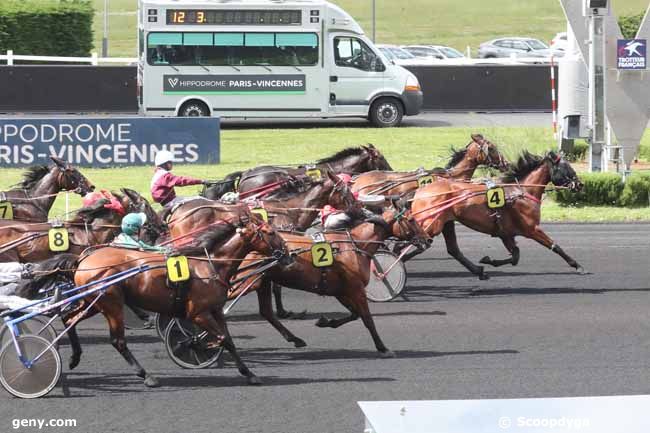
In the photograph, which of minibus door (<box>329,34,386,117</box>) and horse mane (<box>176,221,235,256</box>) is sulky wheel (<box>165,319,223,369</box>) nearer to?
horse mane (<box>176,221,235,256</box>)

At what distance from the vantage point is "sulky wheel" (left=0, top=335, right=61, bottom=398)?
896 centimetres

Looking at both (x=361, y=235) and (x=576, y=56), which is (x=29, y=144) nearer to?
(x=576, y=56)

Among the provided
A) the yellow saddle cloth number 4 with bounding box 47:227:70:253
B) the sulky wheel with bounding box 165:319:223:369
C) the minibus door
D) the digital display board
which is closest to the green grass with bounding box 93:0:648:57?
the digital display board

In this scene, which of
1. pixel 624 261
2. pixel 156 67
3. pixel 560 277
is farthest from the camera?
pixel 156 67

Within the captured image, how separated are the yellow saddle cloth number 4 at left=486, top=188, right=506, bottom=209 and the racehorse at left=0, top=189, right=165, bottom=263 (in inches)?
171

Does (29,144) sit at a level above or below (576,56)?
below

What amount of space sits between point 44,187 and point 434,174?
4.92 m

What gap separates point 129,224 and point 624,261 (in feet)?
26.1

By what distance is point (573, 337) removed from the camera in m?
11.3

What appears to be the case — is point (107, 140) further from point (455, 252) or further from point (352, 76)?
point (455, 252)

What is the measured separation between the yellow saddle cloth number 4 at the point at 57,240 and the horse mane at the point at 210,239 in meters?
1.91

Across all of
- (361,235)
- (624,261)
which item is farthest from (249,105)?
(361,235)

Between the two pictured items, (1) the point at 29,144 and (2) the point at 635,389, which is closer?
(2) the point at 635,389

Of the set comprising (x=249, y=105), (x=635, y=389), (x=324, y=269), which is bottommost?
(x=635, y=389)
